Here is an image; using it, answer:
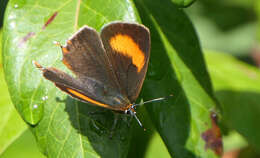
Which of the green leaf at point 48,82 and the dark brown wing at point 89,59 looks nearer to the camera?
the green leaf at point 48,82

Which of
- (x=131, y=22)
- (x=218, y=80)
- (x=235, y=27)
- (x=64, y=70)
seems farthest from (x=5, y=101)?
(x=235, y=27)

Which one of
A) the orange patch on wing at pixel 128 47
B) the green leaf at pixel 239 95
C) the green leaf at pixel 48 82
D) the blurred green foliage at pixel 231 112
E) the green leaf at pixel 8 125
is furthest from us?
the green leaf at pixel 239 95

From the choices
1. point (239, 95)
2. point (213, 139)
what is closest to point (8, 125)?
point (213, 139)

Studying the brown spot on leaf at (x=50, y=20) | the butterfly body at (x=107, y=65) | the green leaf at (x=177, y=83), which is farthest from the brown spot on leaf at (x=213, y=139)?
the brown spot on leaf at (x=50, y=20)

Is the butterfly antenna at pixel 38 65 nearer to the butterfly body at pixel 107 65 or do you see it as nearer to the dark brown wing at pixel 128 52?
the butterfly body at pixel 107 65

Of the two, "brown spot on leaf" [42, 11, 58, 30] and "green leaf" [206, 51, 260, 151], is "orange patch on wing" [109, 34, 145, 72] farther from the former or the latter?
"green leaf" [206, 51, 260, 151]

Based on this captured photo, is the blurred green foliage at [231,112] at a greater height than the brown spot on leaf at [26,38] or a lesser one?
lesser

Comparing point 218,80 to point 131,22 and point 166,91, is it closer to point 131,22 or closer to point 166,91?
point 166,91

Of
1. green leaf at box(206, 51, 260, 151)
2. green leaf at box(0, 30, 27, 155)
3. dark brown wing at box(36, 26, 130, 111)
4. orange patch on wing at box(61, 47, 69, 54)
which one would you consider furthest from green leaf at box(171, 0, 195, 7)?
green leaf at box(206, 51, 260, 151)
